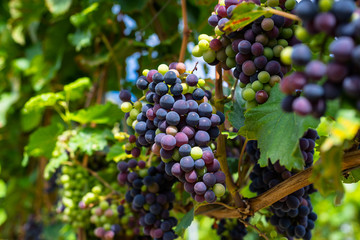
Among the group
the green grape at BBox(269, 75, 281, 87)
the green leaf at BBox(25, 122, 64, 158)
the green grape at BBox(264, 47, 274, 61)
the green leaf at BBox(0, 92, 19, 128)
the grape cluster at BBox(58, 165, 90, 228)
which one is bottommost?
the green leaf at BBox(0, 92, 19, 128)

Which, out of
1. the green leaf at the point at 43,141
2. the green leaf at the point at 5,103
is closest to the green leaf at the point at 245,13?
the green leaf at the point at 43,141

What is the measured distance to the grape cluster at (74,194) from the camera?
1.34 metres

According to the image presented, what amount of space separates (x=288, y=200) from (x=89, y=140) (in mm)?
803

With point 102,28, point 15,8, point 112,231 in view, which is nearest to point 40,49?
point 15,8

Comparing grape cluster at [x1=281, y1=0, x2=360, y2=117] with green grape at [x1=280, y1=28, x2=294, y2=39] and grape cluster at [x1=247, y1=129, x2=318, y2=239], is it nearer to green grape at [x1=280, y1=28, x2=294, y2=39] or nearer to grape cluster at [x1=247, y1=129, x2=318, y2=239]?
green grape at [x1=280, y1=28, x2=294, y2=39]

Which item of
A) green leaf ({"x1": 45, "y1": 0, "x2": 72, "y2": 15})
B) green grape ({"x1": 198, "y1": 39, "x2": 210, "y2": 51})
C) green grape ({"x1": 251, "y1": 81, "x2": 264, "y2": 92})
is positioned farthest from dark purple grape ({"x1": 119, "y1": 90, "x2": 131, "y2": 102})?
green leaf ({"x1": 45, "y1": 0, "x2": 72, "y2": 15})

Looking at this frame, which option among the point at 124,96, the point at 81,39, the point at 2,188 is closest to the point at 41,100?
the point at 81,39

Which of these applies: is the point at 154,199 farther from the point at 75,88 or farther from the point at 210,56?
the point at 75,88

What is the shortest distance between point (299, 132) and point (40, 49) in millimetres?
1895

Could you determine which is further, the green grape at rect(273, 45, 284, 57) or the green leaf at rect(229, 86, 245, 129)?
the green leaf at rect(229, 86, 245, 129)

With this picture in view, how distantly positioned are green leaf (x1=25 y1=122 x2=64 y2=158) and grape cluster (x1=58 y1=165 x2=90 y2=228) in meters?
0.11

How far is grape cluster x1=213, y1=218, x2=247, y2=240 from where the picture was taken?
3.83ft

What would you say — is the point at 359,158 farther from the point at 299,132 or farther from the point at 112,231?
the point at 112,231

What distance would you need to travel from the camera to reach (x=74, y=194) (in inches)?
54.9
